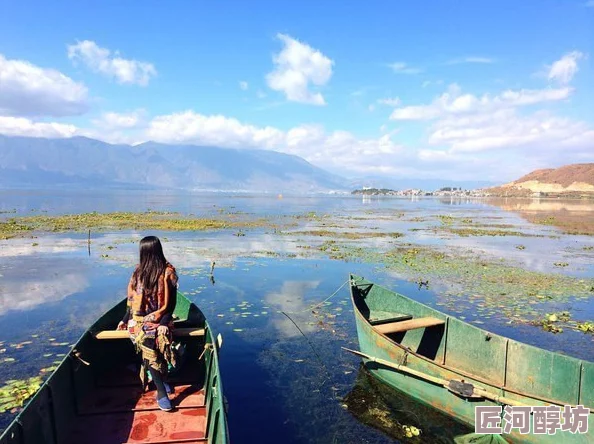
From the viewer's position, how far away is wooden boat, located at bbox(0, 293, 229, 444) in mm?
6031

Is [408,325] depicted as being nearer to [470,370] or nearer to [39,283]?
[470,370]

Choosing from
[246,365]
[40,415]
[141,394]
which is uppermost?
[40,415]

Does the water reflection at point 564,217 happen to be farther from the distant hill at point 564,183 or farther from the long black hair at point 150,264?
the distant hill at point 564,183

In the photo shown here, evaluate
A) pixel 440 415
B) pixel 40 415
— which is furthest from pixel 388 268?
pixel 40 415

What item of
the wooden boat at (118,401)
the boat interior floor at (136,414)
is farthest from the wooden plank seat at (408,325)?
the boat interior floor at (136,414)

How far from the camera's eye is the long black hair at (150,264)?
24.2 feet

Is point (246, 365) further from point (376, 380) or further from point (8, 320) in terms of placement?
point (8, 320)

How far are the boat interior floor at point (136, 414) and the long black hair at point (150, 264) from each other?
2240 mm

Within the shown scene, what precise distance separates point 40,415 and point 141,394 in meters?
2.39

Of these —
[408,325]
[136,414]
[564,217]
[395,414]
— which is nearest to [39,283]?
[136,414]

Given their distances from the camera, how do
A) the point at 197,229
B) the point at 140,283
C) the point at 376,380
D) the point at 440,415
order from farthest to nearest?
the point at 197,229
the point at 376,380
the point at 440,415
the point at 140,283

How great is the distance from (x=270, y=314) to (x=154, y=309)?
332 inches

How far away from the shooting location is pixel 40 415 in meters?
5.95

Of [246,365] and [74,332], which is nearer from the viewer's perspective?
[246,365]
